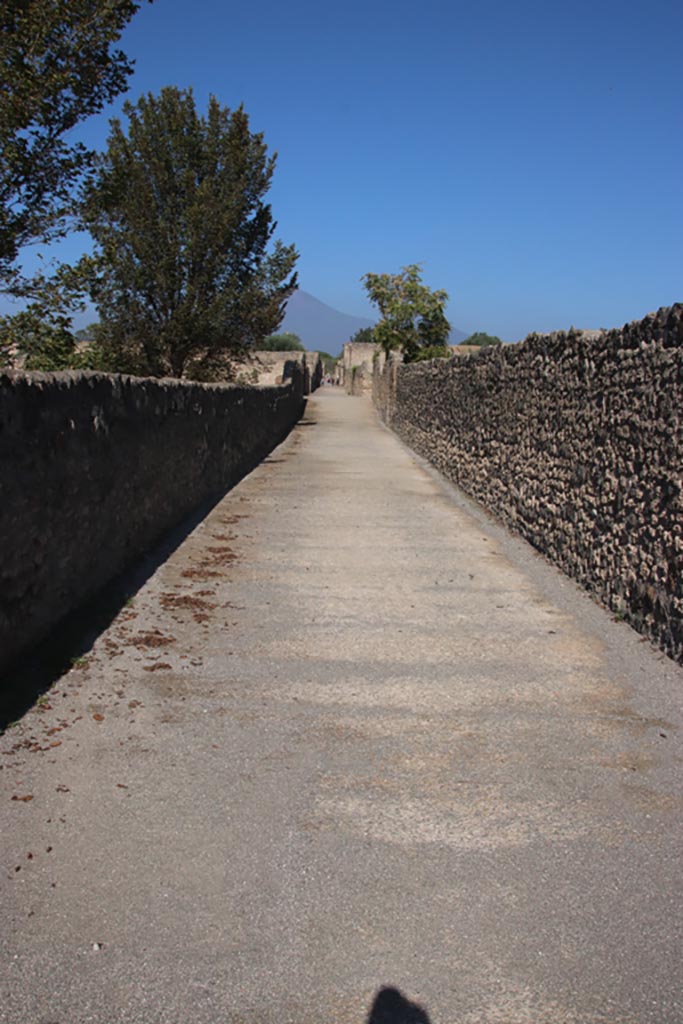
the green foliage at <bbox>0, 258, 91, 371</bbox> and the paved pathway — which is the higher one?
the green foliage at <bbox>0, 258, 91, 371</bbox>

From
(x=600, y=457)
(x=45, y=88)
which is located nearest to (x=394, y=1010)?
(x=600, y=457)

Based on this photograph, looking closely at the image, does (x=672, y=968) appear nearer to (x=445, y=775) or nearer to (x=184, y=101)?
(x=445, y=775)

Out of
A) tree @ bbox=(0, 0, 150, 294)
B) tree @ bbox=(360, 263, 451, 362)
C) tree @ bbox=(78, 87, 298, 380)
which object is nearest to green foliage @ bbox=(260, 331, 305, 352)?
tree @ bbox=(360, 263, 451, 362)

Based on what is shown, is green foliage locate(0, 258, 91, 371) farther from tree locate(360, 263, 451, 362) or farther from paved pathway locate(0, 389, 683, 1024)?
tree locate(360, 263, 451, 362)

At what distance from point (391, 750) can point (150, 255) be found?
21.0 metres

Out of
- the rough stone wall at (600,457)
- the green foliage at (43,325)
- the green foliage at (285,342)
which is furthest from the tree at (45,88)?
the green foliage at (285,342)

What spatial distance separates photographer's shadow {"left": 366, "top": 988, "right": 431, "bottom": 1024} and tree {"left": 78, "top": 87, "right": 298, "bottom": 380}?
22102 mm

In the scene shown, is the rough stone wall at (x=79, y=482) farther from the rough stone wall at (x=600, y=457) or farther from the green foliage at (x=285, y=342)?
the green foliage at (x=285, y=342)

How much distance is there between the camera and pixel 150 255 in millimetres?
23250

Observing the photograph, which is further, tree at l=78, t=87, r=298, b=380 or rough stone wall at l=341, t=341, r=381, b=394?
rough stone wall at l=341, t=341, r=381, b=394

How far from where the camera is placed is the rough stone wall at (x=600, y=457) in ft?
20.1

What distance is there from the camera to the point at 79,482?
6277 millimetres

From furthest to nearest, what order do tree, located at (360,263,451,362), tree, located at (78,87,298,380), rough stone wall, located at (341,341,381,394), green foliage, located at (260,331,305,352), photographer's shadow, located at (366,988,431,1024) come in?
green foliage, located at (260,331,305,352), rough stone wall, located at (341,341,381,394), tree, located at (360,263,451,362), tree, located at (78,87,298,380), photographer's shadow, located at (366,988,431,1024)

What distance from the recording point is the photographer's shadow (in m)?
2.62
